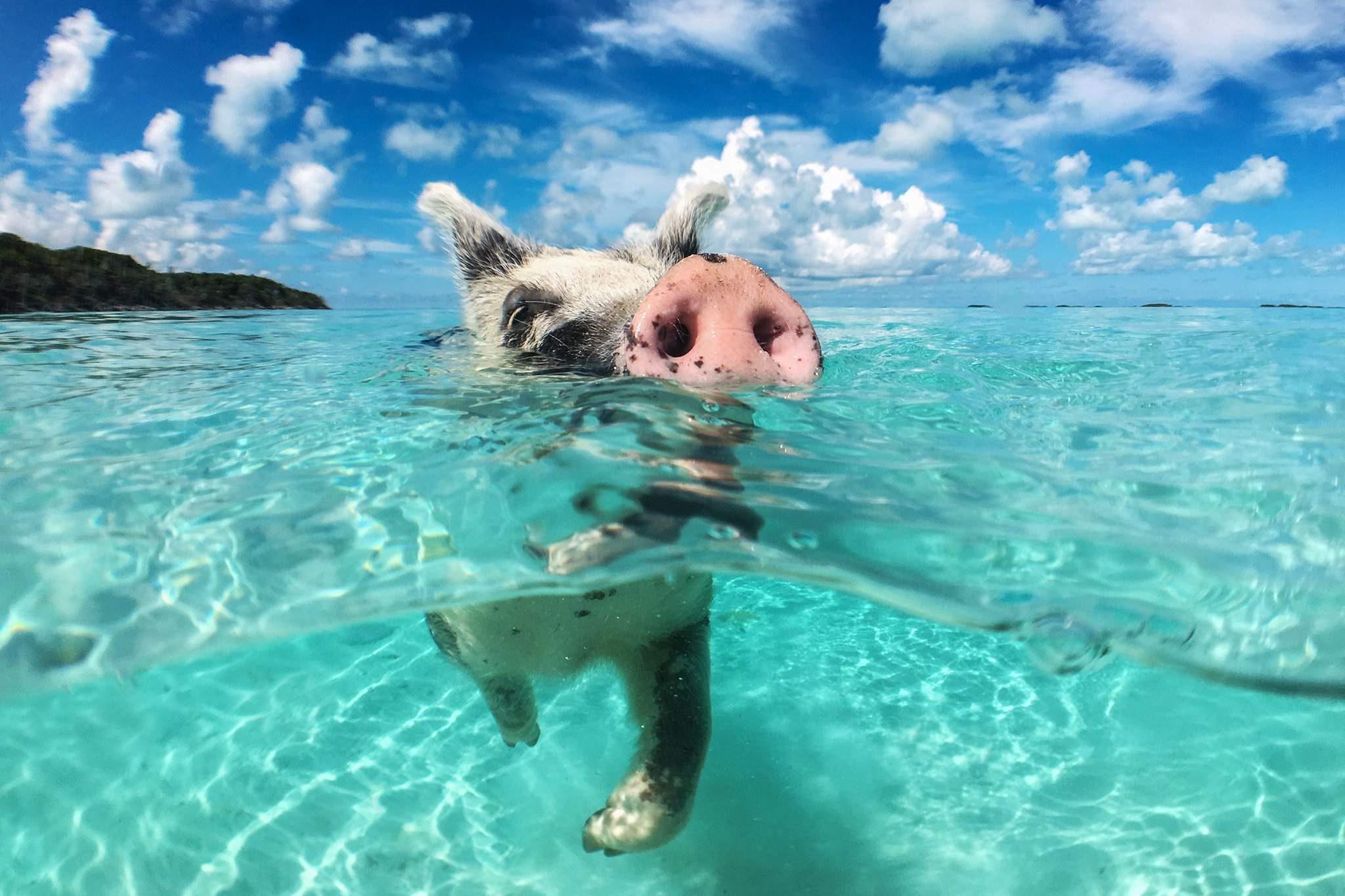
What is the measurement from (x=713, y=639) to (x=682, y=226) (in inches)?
120

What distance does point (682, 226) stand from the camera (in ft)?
19.2

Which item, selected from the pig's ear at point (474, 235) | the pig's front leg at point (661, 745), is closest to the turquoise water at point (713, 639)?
the pig's front leg at point (661, 745)

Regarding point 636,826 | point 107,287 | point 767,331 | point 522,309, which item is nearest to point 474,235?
point 522,309

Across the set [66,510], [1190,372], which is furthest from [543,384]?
[1190,372]

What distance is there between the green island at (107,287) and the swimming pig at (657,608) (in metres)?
18.9

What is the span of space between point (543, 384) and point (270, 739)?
244 cm

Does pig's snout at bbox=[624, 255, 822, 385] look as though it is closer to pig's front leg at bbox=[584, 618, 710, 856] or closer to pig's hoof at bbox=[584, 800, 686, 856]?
pig's front leg at bbox=[584, 618, 710, 856]

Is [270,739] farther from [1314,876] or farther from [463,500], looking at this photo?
[1314,876]

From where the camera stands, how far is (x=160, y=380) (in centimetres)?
622

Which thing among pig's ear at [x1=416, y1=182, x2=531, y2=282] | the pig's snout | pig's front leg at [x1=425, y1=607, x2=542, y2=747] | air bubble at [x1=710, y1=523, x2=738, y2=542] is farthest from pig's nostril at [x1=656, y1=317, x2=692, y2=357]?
pig's ear at [x1=416, y1=182, x2=531, y2=282]

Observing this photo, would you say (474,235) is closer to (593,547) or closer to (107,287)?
(593,547)

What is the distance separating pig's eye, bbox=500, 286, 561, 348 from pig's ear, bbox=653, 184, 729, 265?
1.28 meters

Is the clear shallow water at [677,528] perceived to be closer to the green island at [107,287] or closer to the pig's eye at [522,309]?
the pig's eye at [522,309]

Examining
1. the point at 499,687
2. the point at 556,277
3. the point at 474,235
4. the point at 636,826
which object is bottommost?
the point at 636,826
